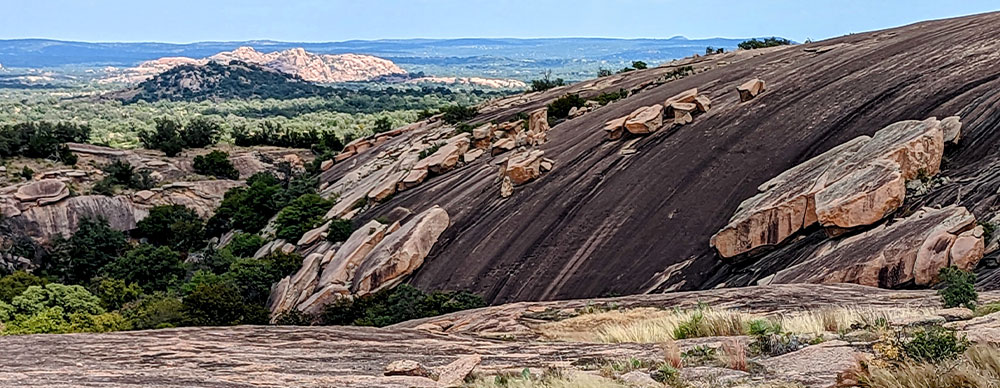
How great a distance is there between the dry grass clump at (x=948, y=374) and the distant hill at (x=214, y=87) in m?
135

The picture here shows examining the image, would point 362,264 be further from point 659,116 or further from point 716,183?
point 659,116

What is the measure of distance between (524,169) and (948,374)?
1909cm

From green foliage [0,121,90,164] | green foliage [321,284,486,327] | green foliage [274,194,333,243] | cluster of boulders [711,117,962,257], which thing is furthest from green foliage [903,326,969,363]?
green foliage [0,121,90,164]

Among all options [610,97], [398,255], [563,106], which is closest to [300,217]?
[398,255]

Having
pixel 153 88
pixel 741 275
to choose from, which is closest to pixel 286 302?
pixel 741 275

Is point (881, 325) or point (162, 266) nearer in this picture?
point (881, 325)

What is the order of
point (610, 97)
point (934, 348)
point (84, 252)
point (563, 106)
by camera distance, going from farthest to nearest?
point (84, 252), point (610, 97), point (563, 106), point (934, 348)

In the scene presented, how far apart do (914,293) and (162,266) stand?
27.6 metres

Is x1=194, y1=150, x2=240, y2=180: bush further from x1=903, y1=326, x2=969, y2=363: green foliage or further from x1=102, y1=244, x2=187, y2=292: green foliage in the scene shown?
x1=903, y1=326, x2=969, y2=363: green foliage

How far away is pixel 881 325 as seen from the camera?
7301mm

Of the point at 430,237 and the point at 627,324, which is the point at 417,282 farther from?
the point at 627,324

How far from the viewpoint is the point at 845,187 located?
49.7 ft

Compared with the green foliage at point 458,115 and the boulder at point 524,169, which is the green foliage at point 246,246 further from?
the green foliage at point 458,115

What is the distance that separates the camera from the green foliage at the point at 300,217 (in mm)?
29000
